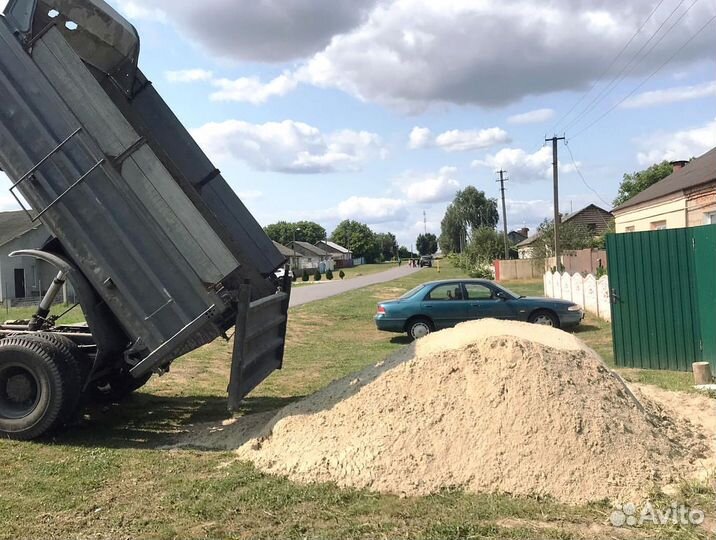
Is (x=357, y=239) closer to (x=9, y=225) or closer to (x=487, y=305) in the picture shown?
(x=9, y=225)

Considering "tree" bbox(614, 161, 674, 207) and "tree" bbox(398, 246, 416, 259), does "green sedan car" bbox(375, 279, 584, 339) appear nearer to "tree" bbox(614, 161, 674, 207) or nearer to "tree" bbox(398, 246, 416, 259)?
"tree" bbox(614, 161, 674, 207)

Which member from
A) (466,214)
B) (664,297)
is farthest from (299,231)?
(664,297)

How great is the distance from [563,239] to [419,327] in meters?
27.6

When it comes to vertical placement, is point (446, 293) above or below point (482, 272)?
below

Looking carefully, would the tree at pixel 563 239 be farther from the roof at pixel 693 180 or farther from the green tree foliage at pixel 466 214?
the green tree foliage at pixel 466 214

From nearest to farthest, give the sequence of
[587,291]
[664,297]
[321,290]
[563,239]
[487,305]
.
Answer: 1. [664,297]
2. [487,305]
3. [587,291]
4. [321,290]
5. [563,239]

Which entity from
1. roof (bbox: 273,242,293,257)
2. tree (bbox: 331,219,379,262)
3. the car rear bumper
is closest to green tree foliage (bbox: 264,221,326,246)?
tree (bbox: 331,219,379,262)

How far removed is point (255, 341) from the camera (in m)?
6.30

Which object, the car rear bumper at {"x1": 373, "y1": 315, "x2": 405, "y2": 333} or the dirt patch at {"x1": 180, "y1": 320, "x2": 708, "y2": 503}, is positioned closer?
the dirt patch at {"x1": 180, "y1": 320, "x2": 708, "y2": 503}

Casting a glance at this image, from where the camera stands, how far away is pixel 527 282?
125ft

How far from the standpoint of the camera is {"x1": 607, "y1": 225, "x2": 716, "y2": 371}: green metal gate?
8.91m

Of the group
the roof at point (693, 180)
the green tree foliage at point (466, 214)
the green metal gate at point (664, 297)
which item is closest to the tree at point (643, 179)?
the green tree foliage at point (466, 214)

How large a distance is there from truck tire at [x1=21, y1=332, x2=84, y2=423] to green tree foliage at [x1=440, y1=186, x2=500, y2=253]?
94206 mm

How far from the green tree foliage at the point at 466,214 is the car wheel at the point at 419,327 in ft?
279
